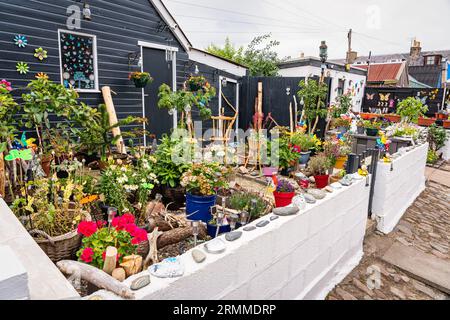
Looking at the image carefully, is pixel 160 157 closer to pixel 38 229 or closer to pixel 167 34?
pixel 38 229

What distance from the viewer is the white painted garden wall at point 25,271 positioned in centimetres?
112

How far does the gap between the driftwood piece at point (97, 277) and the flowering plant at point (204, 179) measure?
5.23ft

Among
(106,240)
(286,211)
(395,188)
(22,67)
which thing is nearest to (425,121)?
(395,188)

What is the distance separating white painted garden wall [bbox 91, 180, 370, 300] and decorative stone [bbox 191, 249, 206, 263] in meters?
0.02

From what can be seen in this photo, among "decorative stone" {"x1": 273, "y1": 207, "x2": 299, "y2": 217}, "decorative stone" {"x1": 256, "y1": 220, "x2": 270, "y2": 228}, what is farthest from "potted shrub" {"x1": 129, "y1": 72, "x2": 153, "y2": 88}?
"decorative stone" {"x1": 256, "y1": 220, "x2": 270, "y2": 228}

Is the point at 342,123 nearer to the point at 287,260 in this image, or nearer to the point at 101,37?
the point at 101,37

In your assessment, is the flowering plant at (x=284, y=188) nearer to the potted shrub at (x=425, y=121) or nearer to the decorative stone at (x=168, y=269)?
the decorative stone at (x=168, y=269)

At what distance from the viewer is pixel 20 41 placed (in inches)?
190

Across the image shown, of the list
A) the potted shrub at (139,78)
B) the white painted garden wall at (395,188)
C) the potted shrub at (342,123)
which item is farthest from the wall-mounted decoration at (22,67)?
the potted shrub at (342,123)

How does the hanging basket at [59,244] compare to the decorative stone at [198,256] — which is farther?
the hanging basket at [59,244]

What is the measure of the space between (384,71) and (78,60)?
21.6m

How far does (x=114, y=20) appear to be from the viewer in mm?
6020

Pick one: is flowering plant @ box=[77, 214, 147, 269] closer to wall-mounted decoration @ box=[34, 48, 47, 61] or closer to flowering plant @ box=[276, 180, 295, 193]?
flowering plant @ box=[276, 180, 295, 193]
